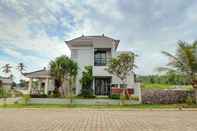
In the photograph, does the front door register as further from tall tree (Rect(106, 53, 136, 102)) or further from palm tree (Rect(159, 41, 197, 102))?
palm tree (Rect(159, 41, 197, 102))

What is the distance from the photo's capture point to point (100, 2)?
14953 mm

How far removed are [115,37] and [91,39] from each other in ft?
11.7

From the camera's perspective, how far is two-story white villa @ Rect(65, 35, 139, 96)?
29.7m

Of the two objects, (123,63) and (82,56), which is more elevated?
(82,56)

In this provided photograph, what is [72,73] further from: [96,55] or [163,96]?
[163,96]

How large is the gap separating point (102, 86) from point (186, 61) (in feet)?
37.7

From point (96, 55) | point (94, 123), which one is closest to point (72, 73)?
point (96, 55)

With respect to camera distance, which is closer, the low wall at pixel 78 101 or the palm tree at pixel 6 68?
the low wall at pixel 78 101

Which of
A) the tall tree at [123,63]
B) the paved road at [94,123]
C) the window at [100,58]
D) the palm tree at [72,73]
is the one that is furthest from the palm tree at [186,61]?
the paved road at [94,123]

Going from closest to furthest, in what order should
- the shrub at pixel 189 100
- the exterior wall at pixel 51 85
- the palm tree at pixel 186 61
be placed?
the palm tree at pixel 186 61 < the shrub at pixel 189 100 < the exterior wall at pixel 51 85

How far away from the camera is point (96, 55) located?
101ft

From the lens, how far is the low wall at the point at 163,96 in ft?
79.2

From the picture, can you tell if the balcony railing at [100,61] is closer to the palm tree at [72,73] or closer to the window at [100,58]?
the window at [100,58]

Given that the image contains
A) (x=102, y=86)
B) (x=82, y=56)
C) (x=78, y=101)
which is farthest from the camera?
(x=82, y=56)
